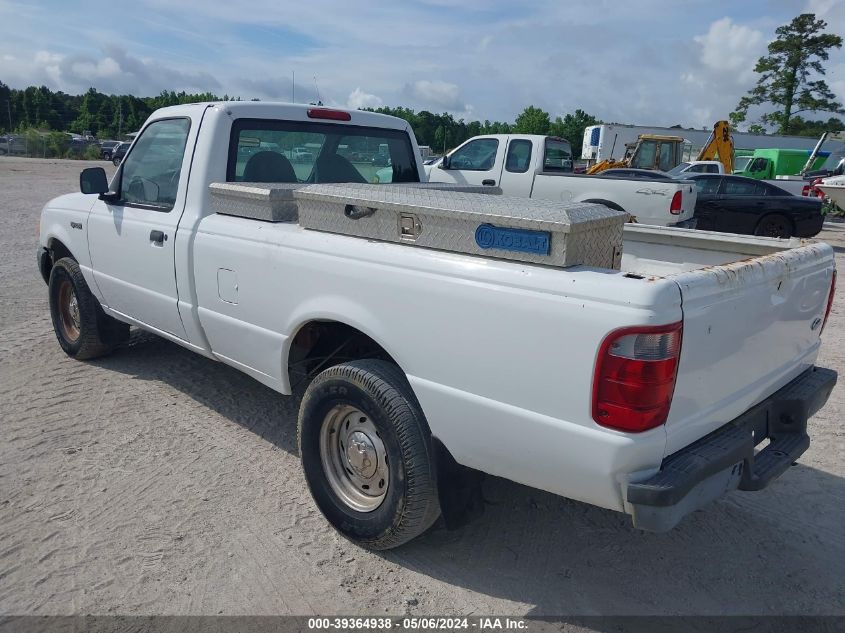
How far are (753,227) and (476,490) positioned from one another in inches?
544

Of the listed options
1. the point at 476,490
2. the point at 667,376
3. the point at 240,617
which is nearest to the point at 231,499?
the point at 240,617

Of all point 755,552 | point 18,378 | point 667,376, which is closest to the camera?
point 667,376

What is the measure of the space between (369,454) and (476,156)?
1042 cm

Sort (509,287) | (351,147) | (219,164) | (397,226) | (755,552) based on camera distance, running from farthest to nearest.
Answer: (351,147)
(219,164)
(755,552)
(397,226)
(509,287)

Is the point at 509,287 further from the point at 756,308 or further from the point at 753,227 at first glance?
the point at 753,227

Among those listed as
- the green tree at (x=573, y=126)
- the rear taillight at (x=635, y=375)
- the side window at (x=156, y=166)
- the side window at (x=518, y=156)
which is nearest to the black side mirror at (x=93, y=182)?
the side window at (x=156, y=166)

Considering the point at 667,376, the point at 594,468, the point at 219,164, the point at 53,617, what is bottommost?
the point at 53,617

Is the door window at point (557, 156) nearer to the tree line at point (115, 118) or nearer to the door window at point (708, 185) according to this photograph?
the door window at point (708, 185)

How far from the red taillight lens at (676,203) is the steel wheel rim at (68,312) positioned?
8.79 m

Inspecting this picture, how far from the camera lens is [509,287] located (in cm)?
242

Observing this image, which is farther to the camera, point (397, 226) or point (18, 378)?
point (18, 378)

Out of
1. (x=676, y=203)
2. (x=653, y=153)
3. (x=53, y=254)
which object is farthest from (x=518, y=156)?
(x=653, y=153)

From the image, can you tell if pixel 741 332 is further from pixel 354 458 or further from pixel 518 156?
pixel 518 156

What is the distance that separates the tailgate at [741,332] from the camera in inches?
92.0
